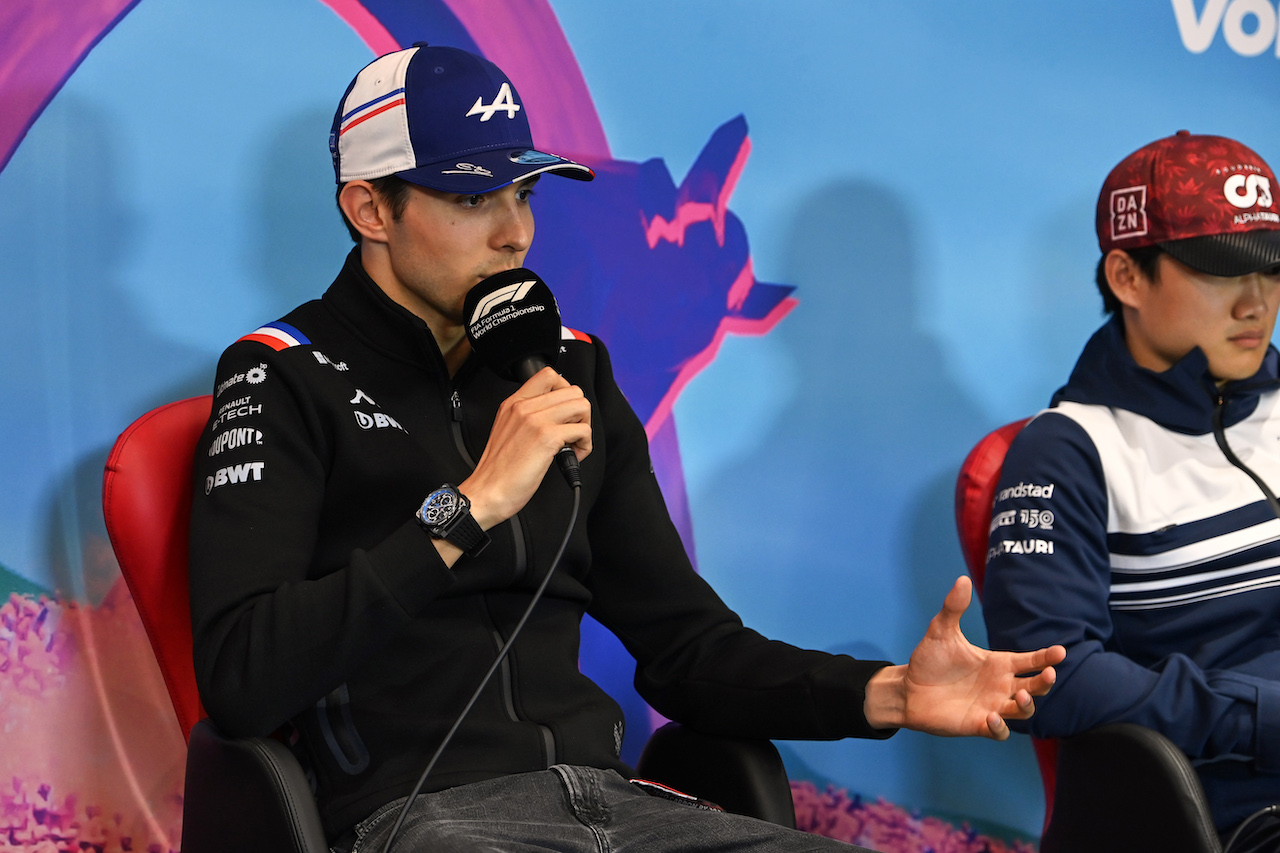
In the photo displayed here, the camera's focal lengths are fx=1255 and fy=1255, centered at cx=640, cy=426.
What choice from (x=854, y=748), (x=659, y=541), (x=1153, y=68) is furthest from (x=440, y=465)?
(x=1153, y=68)

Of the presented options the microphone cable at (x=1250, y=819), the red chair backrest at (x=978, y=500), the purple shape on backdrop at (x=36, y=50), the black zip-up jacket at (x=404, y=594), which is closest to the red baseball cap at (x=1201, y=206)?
the red chair backrest at (x=978, y=500)

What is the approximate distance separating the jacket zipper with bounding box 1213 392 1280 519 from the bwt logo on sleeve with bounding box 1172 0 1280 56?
124 centimetres

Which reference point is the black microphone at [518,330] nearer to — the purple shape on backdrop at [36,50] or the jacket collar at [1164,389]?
the purple shape on backdrop at [36,50]

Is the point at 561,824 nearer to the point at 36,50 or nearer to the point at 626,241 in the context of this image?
the point at 626,241

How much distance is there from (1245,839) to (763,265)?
1238 millimetres

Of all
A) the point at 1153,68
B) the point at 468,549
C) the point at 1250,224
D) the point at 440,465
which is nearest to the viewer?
the point at 468,549

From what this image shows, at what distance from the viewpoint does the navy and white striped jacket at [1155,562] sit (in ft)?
5.41

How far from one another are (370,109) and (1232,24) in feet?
7.13

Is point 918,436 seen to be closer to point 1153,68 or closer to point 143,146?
point 1153,68

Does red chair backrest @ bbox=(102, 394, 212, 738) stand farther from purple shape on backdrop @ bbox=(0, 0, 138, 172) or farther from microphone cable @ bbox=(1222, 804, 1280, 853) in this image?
microphone cable @ bbox=(1222, 804, 1280, 853)

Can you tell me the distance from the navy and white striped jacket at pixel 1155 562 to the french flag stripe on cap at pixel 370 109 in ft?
3.35

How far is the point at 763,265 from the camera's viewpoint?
7.72ft

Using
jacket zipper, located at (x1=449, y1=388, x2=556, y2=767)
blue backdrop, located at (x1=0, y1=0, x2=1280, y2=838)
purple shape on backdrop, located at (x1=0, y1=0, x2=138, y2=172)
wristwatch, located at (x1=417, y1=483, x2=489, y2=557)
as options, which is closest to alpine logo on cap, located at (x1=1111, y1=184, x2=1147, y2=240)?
blue backdrop, located at (x1=0, y1=0, x2=1280, y2=838)

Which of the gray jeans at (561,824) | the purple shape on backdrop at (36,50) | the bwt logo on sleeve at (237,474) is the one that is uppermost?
the purple shape on backdrop at (36,50)
